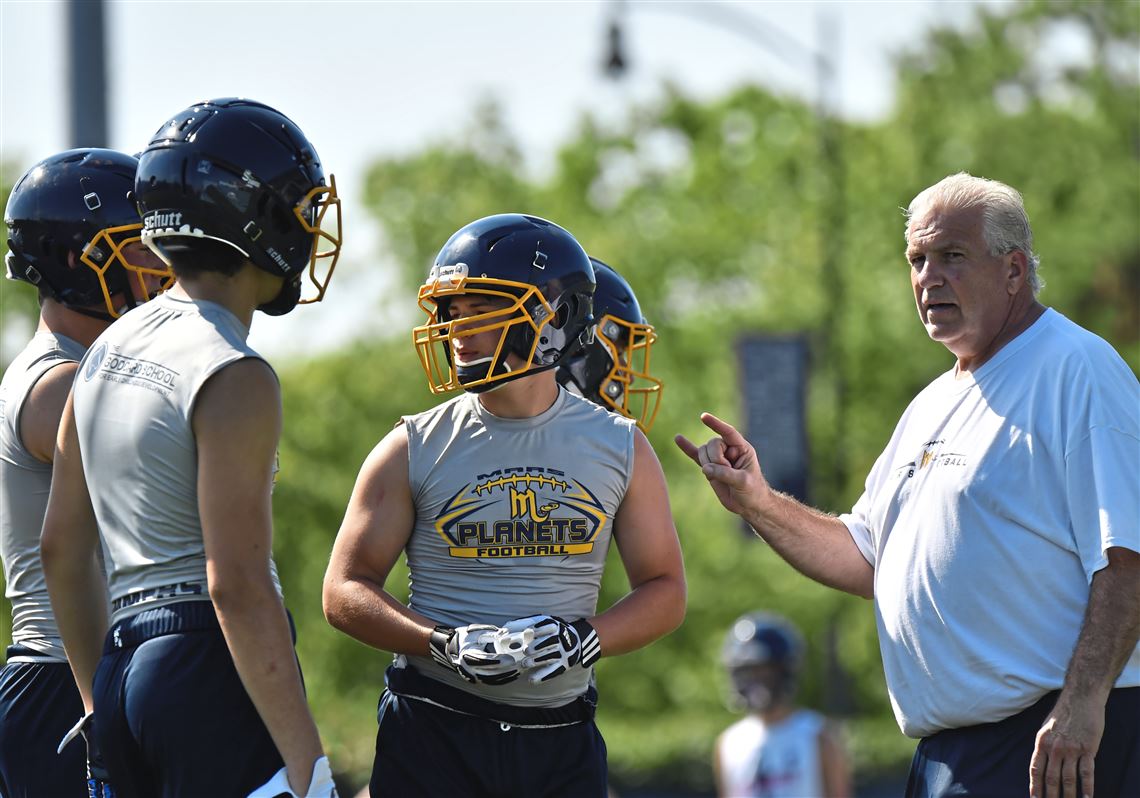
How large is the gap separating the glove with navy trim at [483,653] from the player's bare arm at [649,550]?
439 millimetres

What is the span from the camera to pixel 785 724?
9555 millimetres

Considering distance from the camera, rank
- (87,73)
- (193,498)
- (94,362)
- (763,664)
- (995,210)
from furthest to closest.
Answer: (763,664) < (87,73) < (995,210) < (94,362) < (193,498)

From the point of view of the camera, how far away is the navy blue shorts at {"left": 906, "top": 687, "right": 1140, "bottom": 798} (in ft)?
14.4

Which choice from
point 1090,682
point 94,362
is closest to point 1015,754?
point 1090,682

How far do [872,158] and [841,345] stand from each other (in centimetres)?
331

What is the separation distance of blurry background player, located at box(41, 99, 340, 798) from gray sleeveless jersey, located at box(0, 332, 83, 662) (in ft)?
1.63

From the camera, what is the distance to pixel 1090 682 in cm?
425

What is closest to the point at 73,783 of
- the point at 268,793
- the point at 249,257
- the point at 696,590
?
the point at 268,793

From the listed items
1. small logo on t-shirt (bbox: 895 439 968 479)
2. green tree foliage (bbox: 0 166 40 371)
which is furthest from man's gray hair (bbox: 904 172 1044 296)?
green tree foliage (bbox: 0 166 40 371)

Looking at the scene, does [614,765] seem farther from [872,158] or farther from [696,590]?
[872,158]

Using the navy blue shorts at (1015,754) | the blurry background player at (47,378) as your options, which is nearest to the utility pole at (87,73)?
the blurry background player at (47,378)

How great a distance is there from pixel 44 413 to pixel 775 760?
611cm

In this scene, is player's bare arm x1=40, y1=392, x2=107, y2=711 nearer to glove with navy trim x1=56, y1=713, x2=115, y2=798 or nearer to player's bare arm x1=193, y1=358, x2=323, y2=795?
glove with navy trim x1=56, y1=713, x2=115, y2=798

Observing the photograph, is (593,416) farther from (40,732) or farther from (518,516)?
(40,732)
